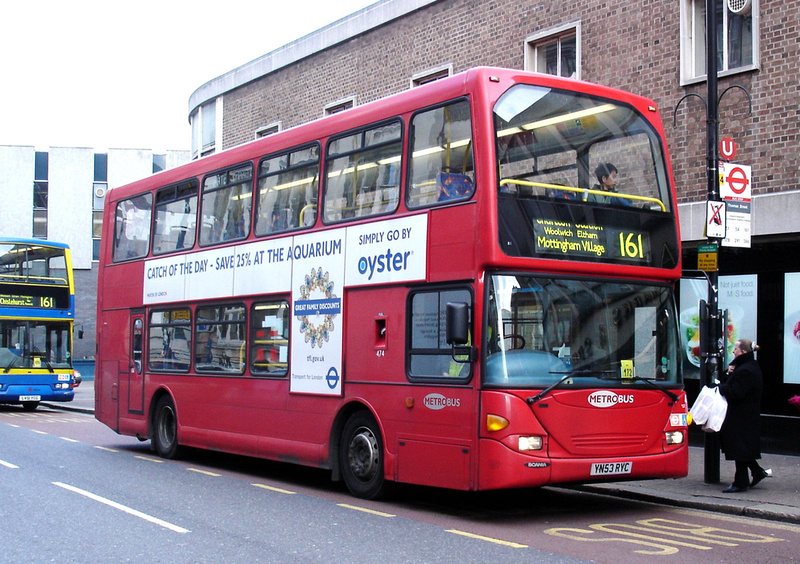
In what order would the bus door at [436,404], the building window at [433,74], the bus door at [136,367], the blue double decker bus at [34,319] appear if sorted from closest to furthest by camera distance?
the bus door at [436,404], the bus door at [136,367], the building window at [433,74], the blue double decker bus at [34,319]

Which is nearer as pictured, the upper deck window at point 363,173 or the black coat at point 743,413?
the upper deck window at point 363,173

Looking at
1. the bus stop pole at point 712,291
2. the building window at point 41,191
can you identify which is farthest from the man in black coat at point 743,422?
the building window at point 41,191

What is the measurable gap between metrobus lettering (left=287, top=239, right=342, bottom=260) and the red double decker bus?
2 cm

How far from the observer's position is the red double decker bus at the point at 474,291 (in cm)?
880

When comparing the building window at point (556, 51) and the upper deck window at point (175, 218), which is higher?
the building window at point (556, 51)

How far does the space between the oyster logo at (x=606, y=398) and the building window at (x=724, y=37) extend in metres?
6.76

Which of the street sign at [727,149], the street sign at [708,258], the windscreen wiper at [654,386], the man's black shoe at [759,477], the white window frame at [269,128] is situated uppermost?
the white window frame at [269,128]

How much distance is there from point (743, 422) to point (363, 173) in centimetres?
494

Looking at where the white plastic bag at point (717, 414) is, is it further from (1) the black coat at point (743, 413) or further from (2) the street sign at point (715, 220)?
(2) the street sign at point (715, 220)

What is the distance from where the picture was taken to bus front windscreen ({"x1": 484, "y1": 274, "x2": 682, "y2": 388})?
8773 millimetres

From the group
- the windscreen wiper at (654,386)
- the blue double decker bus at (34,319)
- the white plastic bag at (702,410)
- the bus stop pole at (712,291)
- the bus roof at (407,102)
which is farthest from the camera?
the blue double decker bus at (34,319)

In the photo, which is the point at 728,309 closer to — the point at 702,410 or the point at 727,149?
the point at 727,149

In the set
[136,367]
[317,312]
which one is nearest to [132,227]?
[136,367]

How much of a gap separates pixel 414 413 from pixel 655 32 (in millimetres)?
8534
